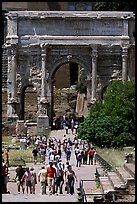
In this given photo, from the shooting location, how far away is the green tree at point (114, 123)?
3431 cm

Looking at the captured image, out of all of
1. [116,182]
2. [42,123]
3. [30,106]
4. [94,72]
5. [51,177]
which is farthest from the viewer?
[30,106]

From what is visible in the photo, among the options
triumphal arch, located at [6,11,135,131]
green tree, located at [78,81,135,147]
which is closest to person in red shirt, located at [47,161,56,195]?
green tree, located at [78,81,135,147]

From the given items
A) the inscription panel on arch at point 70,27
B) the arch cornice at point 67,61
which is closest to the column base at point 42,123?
the arch cornice at point 67,61

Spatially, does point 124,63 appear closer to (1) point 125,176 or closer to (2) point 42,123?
(2) point 42,123

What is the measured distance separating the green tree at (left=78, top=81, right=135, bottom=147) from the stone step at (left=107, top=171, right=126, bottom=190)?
14011 mm

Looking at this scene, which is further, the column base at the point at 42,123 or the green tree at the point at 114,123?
the column base at the point at 42,123

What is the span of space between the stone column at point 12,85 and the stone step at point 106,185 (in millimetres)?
29316

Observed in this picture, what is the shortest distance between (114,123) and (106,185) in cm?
1669

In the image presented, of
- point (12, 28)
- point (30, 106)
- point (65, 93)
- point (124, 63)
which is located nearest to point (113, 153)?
point (124, 63)

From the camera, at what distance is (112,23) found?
49.4m

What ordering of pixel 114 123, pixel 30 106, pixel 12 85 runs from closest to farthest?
1. pixel 114 123
2. pixel 12 85
3. pixel 30 106

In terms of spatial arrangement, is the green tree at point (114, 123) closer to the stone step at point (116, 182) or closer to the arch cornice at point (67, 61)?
the arch cornice at point (67, 61)

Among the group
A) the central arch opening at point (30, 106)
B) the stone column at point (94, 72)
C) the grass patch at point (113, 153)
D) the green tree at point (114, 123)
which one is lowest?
the central arch opening at point (30, 106)

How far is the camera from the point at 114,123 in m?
34.8
